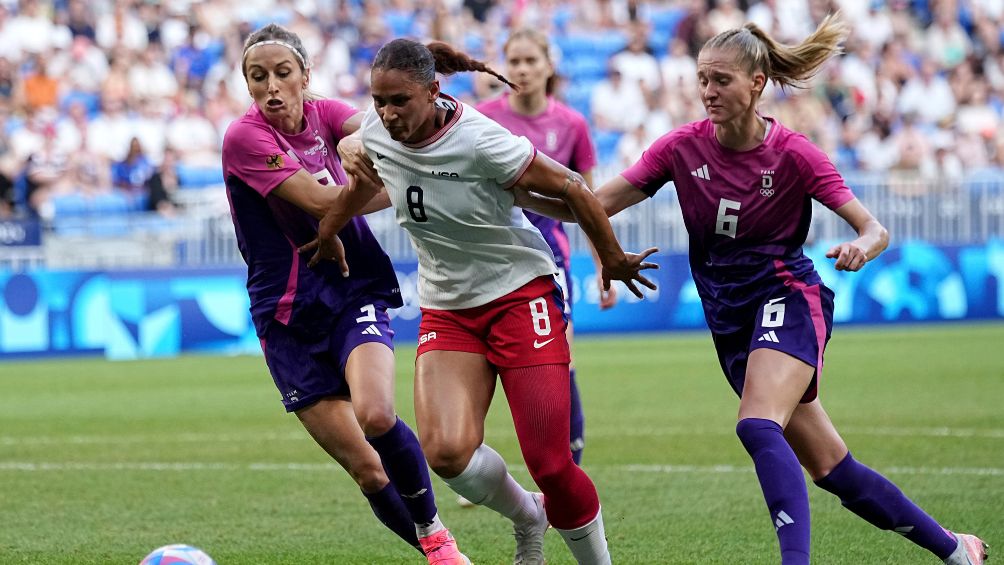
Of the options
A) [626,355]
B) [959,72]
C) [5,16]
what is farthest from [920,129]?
[5,16]

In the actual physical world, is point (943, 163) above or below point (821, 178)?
below

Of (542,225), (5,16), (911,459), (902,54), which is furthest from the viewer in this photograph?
(902,54)

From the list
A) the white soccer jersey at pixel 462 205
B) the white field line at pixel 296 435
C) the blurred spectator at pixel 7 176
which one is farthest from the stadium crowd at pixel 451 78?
the white soccer jersey at pixel 462 205

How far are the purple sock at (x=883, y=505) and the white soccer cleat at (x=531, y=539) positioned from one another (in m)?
1.20

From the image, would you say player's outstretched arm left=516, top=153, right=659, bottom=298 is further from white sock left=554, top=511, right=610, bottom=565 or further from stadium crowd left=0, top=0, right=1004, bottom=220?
stadium crowd left=0, top=0, right=1004, bottom=220

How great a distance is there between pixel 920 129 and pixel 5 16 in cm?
1520

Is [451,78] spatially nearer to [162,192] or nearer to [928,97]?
[162,192]

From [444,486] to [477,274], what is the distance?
11.6 ft

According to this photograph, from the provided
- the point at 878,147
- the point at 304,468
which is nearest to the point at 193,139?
the point at 878,147

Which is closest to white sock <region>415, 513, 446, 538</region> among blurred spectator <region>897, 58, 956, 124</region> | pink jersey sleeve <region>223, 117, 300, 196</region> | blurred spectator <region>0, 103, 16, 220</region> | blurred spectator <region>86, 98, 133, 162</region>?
pink jersey sleeve <region>223, 117, 300, 196</region>

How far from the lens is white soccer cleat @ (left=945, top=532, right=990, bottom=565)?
5629 millimetres

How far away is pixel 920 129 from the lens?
2430 cm

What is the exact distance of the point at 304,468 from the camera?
30.8 feet

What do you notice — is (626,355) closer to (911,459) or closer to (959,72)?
(911,459)
